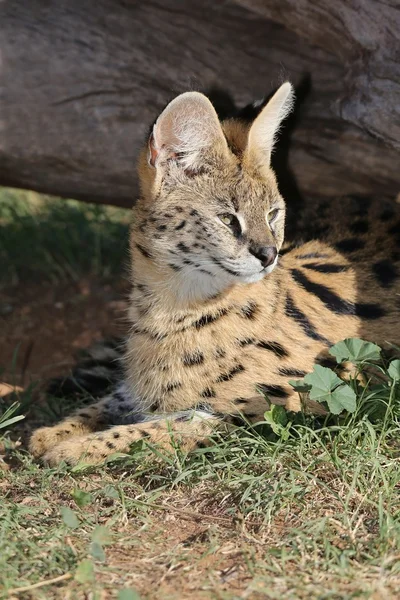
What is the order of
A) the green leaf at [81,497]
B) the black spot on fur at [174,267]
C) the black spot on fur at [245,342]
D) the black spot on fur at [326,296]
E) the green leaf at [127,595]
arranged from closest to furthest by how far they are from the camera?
the green leaf at [127,595], the green leaf at [81,497], the black spot on fur at [174,267], the black spot on fur at [245,342], the black spot on fur at [326,296]

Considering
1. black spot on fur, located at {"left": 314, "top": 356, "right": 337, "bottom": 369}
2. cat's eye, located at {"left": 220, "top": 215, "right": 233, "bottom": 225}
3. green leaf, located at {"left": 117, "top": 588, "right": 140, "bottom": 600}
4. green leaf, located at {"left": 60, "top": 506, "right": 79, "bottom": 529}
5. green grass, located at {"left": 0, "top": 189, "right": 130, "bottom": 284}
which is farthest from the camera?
green grass, located at {"left": 0, "top": 189, "right": 130, "bottom": 284}

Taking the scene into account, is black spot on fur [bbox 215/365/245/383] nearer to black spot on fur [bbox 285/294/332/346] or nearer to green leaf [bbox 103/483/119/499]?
black spot on fur [bbox 285/294/332/346]

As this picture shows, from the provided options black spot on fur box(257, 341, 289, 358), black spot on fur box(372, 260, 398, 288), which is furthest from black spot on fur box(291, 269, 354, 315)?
black spot on fur box(257, 341, 289, 358)

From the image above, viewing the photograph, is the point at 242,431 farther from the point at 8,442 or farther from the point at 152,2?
the point at 152,2

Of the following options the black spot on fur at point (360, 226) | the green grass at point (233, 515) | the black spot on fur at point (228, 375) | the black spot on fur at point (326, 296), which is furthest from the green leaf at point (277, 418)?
the black spot on fur at point (360, 226)

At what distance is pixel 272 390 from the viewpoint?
359 cm

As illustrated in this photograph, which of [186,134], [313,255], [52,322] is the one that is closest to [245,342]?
[313,255]

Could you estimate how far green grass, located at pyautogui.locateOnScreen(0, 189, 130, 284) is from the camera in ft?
19.1

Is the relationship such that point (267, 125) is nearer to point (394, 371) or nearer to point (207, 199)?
point (207, 199)

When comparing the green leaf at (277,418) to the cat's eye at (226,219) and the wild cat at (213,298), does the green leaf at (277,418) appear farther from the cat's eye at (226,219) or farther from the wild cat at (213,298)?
the cat's eye at (226,219)

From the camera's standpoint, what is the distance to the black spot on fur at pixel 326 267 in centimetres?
400

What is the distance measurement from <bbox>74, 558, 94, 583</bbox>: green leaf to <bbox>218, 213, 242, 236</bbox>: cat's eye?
1366mm

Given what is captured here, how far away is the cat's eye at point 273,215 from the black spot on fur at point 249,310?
35cm

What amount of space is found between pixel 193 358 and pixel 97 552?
1.09 metres
